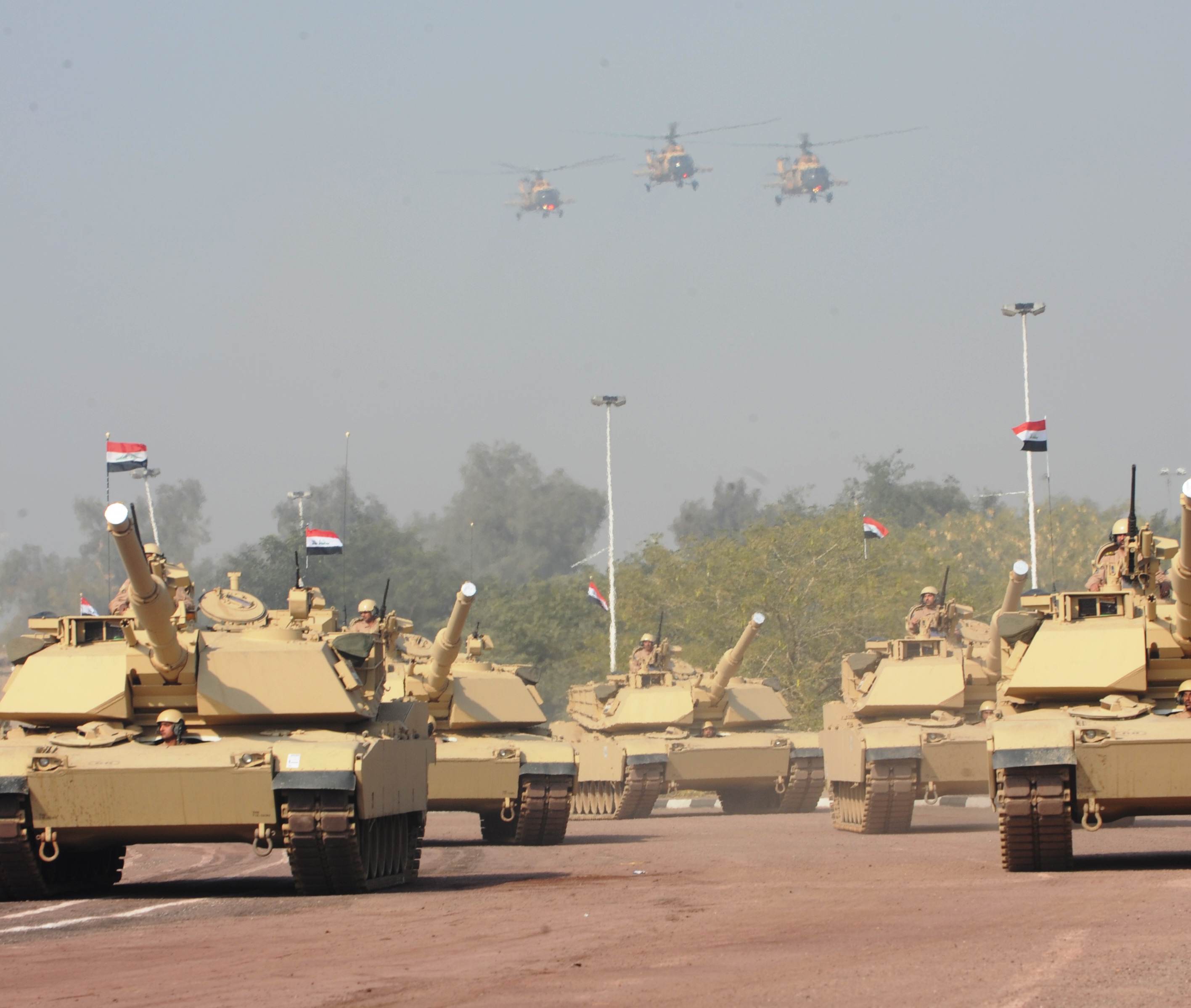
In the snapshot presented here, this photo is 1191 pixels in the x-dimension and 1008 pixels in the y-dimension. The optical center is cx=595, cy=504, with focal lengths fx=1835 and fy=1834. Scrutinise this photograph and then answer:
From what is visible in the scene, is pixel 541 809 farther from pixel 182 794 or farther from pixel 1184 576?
pixel 1184 576

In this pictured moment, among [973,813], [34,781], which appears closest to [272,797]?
[34,781]

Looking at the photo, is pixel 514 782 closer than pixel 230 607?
No

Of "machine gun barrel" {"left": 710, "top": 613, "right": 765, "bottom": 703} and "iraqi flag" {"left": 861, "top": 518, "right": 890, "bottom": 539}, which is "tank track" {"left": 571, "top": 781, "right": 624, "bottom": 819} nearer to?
"machine gun barrel" {"left": 710, "top": 613, "right": 765, "bottom": 703}

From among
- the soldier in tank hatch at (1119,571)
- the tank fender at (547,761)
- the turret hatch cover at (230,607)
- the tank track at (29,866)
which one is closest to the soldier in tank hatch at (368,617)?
the tank fender at (547,761)

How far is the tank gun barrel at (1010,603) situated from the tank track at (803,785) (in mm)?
5436

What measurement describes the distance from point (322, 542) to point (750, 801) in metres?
8.86

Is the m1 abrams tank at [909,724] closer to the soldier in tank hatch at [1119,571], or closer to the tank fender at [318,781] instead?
the soldier in tank hatch at [1119,571]

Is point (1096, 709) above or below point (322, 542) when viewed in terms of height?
below

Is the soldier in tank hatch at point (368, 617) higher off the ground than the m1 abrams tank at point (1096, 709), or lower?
higher

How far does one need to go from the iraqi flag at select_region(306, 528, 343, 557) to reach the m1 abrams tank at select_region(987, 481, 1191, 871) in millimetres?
15125

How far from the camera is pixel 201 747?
14484 mm

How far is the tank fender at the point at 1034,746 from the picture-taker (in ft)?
46.7

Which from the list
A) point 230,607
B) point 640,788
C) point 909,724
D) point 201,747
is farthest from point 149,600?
point 640,788

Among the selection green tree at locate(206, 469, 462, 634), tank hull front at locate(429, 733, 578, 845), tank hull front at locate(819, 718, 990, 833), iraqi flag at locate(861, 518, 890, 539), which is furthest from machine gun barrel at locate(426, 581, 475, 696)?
green tree at locate(206, 469, 462, 634)
